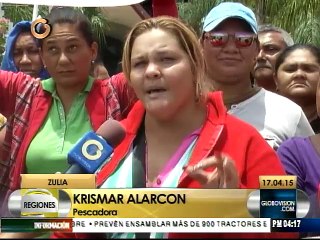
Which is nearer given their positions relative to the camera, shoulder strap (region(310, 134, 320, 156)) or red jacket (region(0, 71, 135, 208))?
shoulder strap (region(310, 134, 320, 156))

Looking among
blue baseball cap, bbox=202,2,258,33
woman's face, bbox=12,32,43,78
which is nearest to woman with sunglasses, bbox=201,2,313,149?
blue baseball cap, bbox=202,2,258,33

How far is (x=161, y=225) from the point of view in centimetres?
202

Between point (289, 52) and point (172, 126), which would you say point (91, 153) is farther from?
point (289, 52)

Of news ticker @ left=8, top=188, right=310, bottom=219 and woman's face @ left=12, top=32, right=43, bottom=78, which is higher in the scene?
woman's face @ left=12, top=32, right=43, bottom=78

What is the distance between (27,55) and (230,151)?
1.62 metres

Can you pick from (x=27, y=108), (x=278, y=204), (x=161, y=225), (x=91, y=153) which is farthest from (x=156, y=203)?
(x=27, y=108)

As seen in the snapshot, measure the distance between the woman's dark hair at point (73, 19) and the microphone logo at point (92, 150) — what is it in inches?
27.1

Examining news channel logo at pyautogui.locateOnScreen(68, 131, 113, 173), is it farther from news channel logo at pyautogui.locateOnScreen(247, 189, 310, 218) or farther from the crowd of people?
news channel logo at pyautogui.locateOnScreen(247, 189, 310, 218)

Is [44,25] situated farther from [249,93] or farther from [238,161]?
[238,161]

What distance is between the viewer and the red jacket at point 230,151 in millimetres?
2008

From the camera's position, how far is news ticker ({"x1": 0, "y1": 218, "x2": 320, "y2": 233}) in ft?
6.59

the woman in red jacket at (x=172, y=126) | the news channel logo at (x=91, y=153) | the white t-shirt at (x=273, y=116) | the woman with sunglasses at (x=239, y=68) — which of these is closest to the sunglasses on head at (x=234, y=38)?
the woman with sunglasses at (x=239, y=68)

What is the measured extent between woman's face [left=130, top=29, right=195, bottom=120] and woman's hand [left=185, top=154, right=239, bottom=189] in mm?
249

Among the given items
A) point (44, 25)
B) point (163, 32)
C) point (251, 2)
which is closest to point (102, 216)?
point (163, 32)
